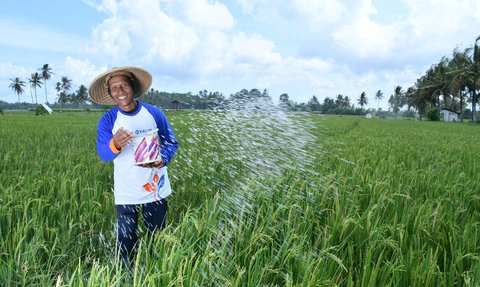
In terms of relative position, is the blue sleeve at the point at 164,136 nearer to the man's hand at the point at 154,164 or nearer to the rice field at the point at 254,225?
the man's hand at the point at 154,164

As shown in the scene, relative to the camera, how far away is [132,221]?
2332 millimetres

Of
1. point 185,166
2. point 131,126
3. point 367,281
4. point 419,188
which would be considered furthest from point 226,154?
point 367,281

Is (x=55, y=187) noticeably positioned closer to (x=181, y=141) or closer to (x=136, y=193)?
(x=136, y=193)

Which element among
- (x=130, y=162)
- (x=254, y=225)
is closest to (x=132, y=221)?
(x=130, y=162)

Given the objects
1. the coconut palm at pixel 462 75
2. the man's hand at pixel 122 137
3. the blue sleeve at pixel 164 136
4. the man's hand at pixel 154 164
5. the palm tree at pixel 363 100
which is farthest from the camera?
the palm tree at pixel 363 100

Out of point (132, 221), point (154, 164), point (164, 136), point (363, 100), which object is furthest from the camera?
point (363, 100)

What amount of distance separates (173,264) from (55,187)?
2.22 m

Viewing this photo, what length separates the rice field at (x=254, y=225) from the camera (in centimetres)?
182

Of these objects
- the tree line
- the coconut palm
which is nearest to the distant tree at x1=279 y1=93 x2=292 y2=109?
the tree line

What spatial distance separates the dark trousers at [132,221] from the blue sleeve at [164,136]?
290mm

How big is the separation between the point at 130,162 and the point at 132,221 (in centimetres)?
37

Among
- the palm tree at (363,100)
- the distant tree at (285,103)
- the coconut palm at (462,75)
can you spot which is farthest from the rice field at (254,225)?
the palm tree at (363,100)

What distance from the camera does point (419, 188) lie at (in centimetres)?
402

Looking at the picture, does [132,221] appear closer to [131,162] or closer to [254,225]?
[131,162]
